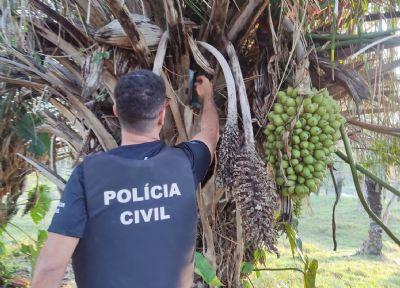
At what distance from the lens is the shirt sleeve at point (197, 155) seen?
134 cm

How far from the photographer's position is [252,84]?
159 cm

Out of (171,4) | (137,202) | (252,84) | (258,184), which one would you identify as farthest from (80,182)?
(252,84)

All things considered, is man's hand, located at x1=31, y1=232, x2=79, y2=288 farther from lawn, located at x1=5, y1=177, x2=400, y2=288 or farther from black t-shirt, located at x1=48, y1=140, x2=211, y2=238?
lawn, located at x1=5, y1=177, x2=400, y2=288

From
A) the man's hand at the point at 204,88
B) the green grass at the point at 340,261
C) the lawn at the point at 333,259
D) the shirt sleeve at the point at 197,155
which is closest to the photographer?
the shirt sleeve at the point at 197,155

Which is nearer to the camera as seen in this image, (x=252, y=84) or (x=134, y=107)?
(x=134, y=107)

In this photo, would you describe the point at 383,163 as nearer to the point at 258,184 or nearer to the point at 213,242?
the point at 213,242

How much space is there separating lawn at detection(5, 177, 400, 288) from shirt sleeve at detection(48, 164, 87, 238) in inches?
42.2

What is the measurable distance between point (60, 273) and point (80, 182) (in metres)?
0.23

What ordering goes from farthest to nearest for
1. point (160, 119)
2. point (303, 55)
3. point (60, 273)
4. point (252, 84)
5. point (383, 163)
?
point (383, 163), point (252, 84), point (303, 55), point (160, 119), point (60, 273)

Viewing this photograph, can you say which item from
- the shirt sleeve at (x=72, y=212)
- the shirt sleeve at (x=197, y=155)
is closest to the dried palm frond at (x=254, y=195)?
the shirt sleeve at (x=197, y=155)

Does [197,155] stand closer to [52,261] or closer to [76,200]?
[76,200]

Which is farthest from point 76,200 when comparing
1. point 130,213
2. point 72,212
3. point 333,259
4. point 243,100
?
point 333,259

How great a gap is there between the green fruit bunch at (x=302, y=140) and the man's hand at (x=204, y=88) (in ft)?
0.85

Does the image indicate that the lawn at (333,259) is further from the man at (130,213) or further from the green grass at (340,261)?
the man at (130,213)
